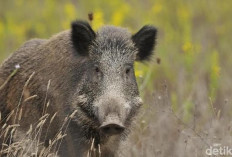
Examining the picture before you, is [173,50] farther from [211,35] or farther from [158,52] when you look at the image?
[211,35]

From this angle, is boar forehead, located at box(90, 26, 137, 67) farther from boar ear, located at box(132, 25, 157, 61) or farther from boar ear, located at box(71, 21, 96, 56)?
boar ear, located at box(132, 25, 157, 61)

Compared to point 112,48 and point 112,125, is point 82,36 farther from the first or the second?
point 112,125

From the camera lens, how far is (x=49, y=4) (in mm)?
13117

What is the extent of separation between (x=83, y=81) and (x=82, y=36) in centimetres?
52

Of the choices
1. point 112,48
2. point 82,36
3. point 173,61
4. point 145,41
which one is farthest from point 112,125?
point 173,61

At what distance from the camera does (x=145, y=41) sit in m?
7.29

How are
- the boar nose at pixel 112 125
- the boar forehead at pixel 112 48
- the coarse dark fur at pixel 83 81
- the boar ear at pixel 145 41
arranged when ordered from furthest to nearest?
the boar ear at pixel 145 41, the boar forehead at pixel 112 48, the coarse dark fur at pixel 83 81, the boar nose at pixel 112 125

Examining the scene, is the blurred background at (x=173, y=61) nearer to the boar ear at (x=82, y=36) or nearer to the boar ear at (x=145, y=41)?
the boar ear at (x=145, y=41)

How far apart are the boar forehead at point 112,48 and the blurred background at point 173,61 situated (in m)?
0.56

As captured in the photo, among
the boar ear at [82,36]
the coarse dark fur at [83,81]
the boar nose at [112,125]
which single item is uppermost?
the boar ear at [82,36]

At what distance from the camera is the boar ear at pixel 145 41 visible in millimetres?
7199

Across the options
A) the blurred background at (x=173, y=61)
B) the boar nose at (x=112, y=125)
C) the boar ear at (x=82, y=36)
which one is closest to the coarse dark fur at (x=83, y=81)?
the boar ear at (x=82, y=36)

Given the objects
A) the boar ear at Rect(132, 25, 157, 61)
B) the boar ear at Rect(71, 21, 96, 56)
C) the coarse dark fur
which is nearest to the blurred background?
the boar ear at Rect(132, 25, 157, 61)

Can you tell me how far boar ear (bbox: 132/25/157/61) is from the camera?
7.20m
